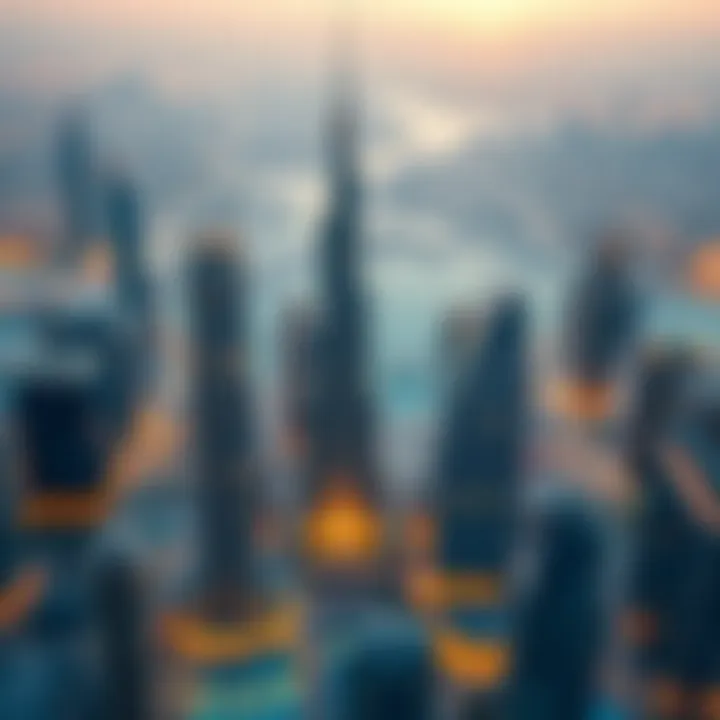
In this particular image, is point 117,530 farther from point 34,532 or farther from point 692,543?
point 692,543

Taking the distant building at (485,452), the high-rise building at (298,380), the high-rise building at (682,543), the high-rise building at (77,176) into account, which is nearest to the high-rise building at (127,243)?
the high-rise building at (77,176)

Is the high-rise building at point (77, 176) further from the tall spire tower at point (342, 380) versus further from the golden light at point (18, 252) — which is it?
the tall spire tower at point (342, 380)

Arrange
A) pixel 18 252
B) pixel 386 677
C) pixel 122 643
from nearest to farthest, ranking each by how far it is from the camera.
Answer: pixel 386 677
pixel 122 643
pixel 18 252

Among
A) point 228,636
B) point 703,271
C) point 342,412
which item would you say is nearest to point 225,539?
point 228,636

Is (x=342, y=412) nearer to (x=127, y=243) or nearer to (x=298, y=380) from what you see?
(x=298, y=380)

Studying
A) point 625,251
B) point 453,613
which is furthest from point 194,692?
point 625,251

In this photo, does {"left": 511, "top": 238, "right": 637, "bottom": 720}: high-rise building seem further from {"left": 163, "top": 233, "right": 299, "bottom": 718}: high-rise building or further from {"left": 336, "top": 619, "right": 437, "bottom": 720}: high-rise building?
{"left": 163, "top": 233, "right": 299, "bottom": 718}: high-rise building

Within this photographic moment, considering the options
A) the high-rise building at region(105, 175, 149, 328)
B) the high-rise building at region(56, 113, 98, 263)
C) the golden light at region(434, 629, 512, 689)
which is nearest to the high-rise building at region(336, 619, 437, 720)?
the golden light at region(434, 629, 512, 689)
